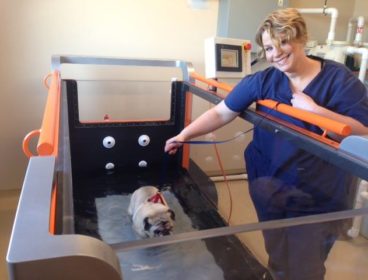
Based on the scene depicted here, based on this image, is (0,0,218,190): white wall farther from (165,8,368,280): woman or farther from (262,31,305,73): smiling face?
(262,31,305,73): smiling face

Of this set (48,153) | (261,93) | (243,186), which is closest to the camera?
(48,153)

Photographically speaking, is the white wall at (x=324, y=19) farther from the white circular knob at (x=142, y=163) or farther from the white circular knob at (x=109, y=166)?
the white circular knob at (x=109, y=166)

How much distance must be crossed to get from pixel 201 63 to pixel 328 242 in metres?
1.98

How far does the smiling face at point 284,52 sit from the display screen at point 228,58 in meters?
0.73

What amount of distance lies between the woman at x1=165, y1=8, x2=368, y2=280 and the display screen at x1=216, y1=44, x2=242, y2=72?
1.72ft

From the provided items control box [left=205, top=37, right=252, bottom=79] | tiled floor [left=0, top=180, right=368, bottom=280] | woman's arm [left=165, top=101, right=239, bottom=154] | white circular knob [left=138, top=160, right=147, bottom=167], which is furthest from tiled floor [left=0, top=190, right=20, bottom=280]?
control box [left=205, top=37, right=252, bottom=79]

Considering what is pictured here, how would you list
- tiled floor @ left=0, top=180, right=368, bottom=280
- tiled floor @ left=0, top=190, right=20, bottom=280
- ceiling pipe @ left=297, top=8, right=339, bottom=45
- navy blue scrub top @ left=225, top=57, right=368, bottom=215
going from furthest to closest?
1. ceiling pipe @ left=297, top=8, right=339, bottom=45
2. tiled floor @ left=0, top=190, right=20, bottom=280
3. navy blue scrub top @ left=225, top=57, right=368, bottom=215
4. tiled floor @ left=0, top=180, right=368, bottom=280

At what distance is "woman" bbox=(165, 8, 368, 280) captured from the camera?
1.00 metres

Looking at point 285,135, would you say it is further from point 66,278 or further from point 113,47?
point 113,47

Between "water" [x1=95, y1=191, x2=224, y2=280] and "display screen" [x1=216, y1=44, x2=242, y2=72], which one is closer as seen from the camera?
"water" [x1=95, y1=191, x2=224, y2=280]

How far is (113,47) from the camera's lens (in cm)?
241

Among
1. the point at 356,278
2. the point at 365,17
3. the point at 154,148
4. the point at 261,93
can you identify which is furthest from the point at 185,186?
the point at 365,17

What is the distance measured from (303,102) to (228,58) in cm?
93

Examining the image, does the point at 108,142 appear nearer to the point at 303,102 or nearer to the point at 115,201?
the point at 115,201
